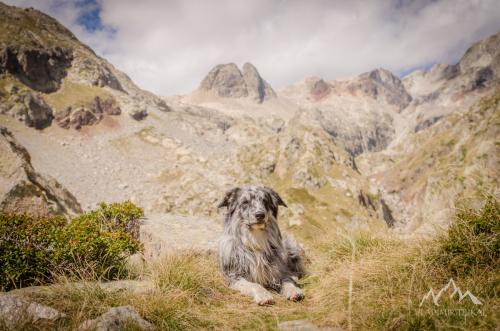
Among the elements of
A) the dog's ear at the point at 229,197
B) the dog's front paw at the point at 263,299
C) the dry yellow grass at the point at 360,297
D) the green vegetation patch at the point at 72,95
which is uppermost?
the green vegetation patch at the point at 72,95

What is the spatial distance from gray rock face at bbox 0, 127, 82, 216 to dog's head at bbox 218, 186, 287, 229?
8.17 meters

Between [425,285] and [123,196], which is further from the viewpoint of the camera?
[123,196]

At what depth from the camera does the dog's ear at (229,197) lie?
22.1ft

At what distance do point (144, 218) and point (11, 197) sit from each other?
454 centimetres

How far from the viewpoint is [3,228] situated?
5.75m

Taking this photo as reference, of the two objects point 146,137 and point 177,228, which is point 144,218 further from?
point 146,137

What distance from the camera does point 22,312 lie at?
3.61 meters

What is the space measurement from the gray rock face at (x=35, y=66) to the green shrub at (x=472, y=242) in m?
78.4

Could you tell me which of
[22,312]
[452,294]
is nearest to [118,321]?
[22,312]

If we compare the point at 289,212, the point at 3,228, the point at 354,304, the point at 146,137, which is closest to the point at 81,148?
the point at 146,137

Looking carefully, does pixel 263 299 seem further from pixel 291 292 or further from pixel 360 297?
pixel 360 297

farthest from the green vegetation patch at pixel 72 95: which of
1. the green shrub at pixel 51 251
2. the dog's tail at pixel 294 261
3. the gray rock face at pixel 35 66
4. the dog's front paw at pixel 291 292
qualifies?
the dog's front paw at pixel 291 292

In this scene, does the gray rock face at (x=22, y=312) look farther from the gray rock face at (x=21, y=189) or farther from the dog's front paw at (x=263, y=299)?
the gray rock face at (x=21, y=189)

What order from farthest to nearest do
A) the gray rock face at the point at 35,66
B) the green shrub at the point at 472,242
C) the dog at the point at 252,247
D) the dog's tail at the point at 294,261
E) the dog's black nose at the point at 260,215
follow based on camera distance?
1. the gray rock face at the point at 35,66
2. the dog's tail at the point at 294,261
3. the dog at the point at 252,247
4. the dog's black nose at the point at 260,215
5. the green shrub at the point at 472,242
